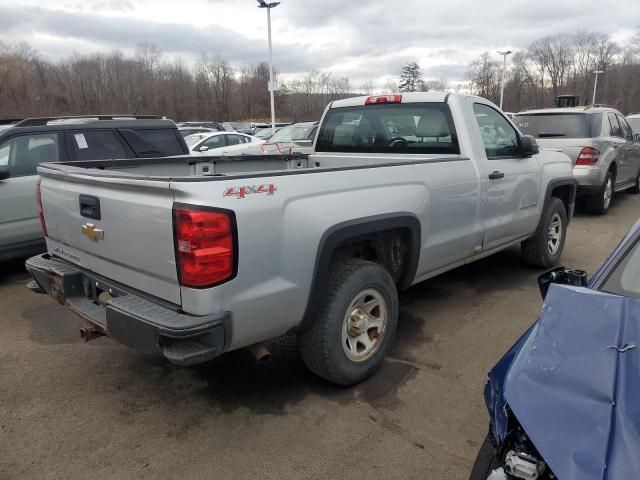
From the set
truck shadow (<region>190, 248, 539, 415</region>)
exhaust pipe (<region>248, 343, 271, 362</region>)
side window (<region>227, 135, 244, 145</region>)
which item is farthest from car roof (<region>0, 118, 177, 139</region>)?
side window (<region>227, 135, 244, 145</region>)

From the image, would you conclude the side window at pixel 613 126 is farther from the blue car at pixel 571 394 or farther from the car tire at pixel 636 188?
the blue car at pixel 571 394

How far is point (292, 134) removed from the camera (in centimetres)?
1534

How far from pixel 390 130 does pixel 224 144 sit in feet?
39.3

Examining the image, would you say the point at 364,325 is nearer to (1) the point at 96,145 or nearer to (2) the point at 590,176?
(1) the point at 96,145

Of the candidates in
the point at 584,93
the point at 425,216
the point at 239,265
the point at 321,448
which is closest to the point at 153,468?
the point at 321,448

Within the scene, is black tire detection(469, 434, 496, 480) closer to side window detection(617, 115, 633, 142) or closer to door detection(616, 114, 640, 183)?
door detection(616, 114, 640, 183)

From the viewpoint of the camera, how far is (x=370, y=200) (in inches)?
128

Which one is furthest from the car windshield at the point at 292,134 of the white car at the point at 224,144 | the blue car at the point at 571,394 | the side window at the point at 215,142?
the blue car at the point at 571,394

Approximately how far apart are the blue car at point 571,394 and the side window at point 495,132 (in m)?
2.73

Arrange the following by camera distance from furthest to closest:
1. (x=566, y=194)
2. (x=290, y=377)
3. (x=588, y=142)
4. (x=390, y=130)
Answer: (x=588, y=142), (x=566, y=194), (x=390, y=130), (x=290, y=377)

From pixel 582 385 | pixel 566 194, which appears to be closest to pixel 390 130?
pixel 566 194

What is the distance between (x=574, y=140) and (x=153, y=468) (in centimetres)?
857

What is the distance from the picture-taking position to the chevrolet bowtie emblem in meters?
2.98

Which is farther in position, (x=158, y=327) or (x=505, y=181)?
(x=505, y=181)
